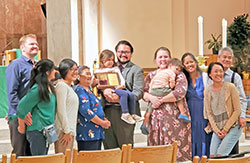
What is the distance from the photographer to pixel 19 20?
11.7m

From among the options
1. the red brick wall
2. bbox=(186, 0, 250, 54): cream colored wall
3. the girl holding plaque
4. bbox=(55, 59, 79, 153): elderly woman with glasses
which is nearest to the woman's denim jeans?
the girl holding plaque

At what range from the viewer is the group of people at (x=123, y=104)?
4.56 meters

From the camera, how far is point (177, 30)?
9.67 metres

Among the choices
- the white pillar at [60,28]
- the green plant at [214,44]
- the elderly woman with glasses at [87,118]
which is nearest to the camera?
the elderly woman with glasses at [87,118]

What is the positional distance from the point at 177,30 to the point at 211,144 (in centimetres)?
466

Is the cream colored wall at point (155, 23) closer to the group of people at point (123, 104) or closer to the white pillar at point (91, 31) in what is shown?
the white pillar at point (91, 31)

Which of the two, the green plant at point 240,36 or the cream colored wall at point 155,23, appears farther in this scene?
the green plant at point 240,36

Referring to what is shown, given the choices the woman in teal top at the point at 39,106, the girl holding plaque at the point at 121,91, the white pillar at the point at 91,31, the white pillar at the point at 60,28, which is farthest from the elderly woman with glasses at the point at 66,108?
the white pillar at the point at 91,31

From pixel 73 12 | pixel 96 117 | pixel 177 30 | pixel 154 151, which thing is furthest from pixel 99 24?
pixel 154 151

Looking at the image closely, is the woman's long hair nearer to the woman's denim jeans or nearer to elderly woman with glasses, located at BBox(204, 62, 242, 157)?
elderly woman with glasses, located at BBox(204, 62, 242, 157)

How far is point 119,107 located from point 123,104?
15 centimetres

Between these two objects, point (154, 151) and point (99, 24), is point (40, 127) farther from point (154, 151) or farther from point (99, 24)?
point (99, 24)

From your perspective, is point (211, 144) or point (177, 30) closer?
point (211, 144)

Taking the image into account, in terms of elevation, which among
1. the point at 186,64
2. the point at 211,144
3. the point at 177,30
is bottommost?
the point at 211,144
